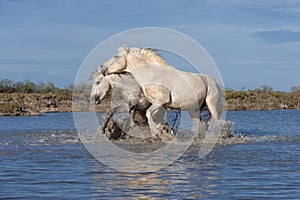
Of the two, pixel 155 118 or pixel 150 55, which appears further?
pixel 150 55

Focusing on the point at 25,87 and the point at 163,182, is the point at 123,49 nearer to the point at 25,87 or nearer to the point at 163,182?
the point at 163,182

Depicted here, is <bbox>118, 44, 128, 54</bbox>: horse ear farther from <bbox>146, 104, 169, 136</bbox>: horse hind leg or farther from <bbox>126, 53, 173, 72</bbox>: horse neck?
<bbox>146, 104, 169, 136</bbox>: horse hind leg

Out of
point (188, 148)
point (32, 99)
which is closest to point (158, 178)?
point (188, 148)

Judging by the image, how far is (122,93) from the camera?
48.8ft

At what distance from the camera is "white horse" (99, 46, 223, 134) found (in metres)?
14.2

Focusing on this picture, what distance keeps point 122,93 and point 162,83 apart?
120 centimetres

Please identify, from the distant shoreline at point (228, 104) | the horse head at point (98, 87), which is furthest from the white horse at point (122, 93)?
the distant shoreline at point (228, 104)

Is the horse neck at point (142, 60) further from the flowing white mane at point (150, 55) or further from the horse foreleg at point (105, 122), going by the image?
the horse foreleg at point (105, 122)

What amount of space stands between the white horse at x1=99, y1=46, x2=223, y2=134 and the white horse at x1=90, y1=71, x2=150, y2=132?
0.17 metres

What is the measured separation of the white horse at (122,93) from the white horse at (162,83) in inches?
6.7

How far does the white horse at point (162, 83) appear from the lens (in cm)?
1425

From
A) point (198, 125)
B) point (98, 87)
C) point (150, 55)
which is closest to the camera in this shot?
point (150, 55)

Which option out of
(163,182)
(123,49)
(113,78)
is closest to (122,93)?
(113,78)

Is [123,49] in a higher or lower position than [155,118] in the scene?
higher
